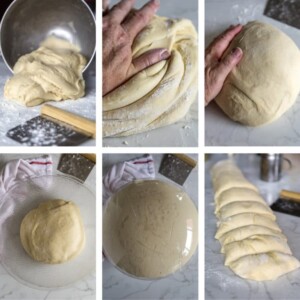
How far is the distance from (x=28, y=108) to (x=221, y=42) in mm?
403

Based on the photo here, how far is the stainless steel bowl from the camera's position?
1.04 m

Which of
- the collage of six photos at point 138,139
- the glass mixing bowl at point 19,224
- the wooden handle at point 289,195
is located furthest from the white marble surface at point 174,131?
the wooden handle at point 289,195

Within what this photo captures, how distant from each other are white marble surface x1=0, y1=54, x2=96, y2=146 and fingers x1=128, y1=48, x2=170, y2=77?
8 centimetres

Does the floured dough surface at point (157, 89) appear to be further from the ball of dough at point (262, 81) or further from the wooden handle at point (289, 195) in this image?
the wooden handle at point (289, 195)

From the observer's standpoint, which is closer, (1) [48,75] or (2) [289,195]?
(1) [48,75]

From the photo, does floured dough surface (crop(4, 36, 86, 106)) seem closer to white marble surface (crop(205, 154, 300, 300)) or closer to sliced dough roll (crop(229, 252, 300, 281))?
white marble surface (crop(205, 154, 300, 300))

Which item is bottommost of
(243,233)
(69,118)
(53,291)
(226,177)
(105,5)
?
(53,291)

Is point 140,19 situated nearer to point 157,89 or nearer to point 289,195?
point 157,89

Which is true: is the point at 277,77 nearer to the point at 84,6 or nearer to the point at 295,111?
the point at 295,111

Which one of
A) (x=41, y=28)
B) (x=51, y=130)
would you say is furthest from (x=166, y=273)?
(x=41, y=28)

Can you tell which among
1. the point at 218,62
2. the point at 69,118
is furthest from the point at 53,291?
the point at 218,62

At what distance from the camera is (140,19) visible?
1.05 meters

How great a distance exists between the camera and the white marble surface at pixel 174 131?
1.06 m

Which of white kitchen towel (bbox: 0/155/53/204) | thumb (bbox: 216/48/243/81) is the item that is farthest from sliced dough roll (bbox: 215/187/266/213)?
white kitchen towel (bbox: 0/155/53/204)
